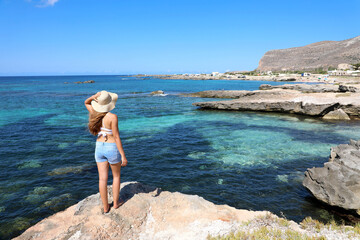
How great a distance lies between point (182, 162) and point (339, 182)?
728cm

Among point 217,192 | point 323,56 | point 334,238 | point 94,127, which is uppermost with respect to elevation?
point 323,56

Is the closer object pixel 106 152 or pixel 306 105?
pixel 106 152

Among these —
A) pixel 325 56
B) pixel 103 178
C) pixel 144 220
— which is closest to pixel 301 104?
pixel 144 220

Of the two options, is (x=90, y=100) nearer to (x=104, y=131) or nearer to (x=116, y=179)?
(x=104, y=131)

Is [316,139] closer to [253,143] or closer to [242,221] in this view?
[253,143]

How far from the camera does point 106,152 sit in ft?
17.5

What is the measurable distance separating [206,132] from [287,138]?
633 cm

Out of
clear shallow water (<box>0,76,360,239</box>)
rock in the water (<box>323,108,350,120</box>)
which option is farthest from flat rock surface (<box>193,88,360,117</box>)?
clear shallow water (<box>0,76,360,239</box>)

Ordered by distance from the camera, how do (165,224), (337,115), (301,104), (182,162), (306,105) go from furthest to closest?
(301,104), (306,105), (337,115), (182,162), (165,224)

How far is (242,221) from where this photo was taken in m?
5.41

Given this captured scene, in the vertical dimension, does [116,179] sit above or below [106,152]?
below

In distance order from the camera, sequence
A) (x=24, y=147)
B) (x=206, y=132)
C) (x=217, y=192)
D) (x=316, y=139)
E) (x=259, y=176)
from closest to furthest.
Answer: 1. (x=217, y=192)
2. (x=259, y=176)
3. (x=24, y=147)
4. (x=316, y=139)
5. (x=206, y=132)

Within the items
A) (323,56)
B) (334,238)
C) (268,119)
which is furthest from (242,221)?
(323,56)

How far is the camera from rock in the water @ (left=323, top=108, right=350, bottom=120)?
2278 centimetres
